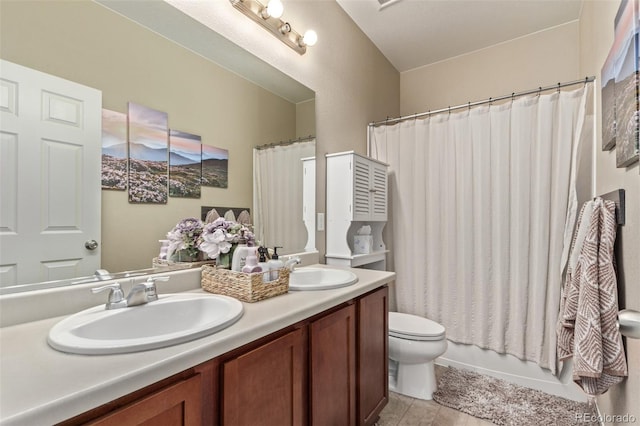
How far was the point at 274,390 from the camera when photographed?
0.98 meters

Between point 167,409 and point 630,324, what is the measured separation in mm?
967

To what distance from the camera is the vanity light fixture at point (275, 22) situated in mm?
1590

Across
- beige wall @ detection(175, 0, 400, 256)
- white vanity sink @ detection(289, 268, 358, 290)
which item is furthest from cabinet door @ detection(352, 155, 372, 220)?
white vanity sink @ detection(289, 268, 358, 290)

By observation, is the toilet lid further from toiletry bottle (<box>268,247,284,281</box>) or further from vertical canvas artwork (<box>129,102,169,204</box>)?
vertical canvas artwork (<box>129,102,169,204</box>)

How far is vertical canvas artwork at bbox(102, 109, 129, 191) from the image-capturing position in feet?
3.54

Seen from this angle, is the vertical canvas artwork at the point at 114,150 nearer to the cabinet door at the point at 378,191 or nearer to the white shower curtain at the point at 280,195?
the white shower curtain at the point at 280,195

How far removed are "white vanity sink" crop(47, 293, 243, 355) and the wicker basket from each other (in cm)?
8

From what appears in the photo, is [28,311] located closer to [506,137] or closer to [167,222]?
[167,222]

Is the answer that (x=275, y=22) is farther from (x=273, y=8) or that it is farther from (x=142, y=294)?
(x=142, y=294)

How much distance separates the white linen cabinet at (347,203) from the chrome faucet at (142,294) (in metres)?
1.30

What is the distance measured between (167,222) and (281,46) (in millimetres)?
1276

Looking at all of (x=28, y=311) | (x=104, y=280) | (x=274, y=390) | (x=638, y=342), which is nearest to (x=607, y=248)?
(x=638, y=342)

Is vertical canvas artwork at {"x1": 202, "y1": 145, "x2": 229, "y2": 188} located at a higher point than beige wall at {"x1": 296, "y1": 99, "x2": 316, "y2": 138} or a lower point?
lower

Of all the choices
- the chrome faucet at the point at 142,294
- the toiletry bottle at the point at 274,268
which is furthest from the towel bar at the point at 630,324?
the chrome faucet at the point at 142,294
